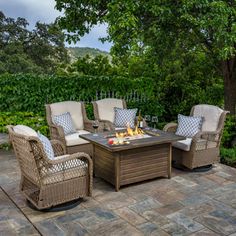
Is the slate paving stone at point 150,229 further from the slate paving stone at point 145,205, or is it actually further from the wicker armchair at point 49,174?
Answer: the wicker armchair at point 49,174

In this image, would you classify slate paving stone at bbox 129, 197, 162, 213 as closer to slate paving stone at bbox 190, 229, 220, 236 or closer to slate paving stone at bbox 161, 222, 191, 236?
slate paving stone at bbox 161, 222, 191, 236

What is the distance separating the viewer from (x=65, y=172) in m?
3.54

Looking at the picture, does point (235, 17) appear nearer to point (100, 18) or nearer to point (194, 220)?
point (100, 18)

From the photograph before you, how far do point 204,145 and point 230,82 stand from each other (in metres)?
3.28

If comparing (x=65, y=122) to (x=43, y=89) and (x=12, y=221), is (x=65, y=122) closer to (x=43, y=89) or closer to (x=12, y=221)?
(x=43, y=89)

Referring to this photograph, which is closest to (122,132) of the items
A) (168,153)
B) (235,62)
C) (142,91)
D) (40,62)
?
(168,153)

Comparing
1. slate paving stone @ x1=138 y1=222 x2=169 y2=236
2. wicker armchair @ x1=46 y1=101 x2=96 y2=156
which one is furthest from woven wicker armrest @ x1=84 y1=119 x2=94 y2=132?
slate paving stone @ x1=138 y1=222 x2=169 y2=236

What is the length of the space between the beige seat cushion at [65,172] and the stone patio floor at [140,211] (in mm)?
387

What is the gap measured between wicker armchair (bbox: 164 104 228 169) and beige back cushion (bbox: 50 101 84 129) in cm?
196

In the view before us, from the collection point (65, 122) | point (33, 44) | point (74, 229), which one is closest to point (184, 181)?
point (74, 229)

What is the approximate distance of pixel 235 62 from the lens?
738cm

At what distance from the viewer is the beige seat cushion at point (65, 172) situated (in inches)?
135

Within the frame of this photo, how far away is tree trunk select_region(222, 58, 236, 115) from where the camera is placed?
741cm

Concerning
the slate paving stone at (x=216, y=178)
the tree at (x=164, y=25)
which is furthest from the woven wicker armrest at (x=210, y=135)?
the tree at (x=164, y=25)
